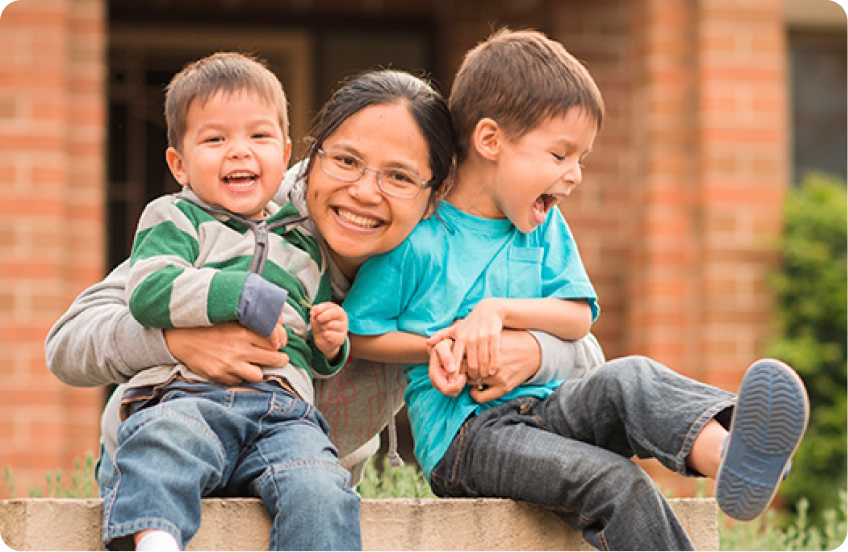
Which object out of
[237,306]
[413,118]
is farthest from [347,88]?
[237,306]

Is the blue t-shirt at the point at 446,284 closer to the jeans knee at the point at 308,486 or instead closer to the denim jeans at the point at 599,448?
the denim jeans at the point at 599,448

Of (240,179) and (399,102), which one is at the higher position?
(399,102)

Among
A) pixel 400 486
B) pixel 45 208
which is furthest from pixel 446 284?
pixel 45 208

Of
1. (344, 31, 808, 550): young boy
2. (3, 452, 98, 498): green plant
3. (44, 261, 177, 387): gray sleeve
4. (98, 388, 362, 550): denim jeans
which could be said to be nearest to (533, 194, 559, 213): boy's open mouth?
(344, 31, 808, 550): young boy

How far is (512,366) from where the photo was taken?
2.72m

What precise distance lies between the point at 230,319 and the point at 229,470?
11.9 inches

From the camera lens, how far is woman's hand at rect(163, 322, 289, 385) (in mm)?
2508

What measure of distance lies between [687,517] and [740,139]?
3437 mm

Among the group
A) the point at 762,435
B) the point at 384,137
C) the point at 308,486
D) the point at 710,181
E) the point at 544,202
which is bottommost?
the point at 308,486

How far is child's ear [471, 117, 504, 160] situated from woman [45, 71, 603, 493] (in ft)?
0.22

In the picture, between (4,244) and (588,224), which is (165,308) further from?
(588,224)

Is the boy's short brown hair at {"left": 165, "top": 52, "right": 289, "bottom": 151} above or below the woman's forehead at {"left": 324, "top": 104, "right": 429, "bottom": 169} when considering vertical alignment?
above

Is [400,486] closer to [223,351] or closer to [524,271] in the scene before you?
[524,271]

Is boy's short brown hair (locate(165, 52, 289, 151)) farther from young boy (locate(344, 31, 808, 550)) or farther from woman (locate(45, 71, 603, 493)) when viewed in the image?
young boy (locate(344, 31, 808, 550))
